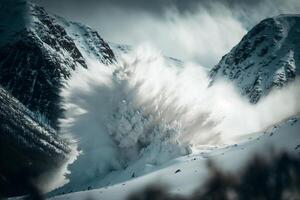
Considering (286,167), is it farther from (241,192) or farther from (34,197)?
(34,197)

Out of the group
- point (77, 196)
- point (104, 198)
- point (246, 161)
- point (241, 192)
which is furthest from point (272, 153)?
point (77, 196)

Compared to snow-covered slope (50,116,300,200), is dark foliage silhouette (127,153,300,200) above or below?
below

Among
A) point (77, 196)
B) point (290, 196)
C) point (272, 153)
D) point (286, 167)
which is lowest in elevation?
point (290, 196)

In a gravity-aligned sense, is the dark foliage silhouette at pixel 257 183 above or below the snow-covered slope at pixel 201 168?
below

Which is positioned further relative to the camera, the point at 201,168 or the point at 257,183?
the point at 201,168

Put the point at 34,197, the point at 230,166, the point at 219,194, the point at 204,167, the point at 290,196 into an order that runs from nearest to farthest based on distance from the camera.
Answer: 1. the point at 290,196
2. the point at 219,194
3. the point at 34,197
4. the point at 230,166
5. the point at 204,167

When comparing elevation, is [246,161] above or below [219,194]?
above

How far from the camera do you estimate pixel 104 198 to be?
Answer: 357 ft

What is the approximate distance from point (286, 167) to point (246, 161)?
41.5 ft

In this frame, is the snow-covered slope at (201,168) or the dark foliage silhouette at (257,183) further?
the snow-covered slope at (201,168)

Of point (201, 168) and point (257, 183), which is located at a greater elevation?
point (201, 168)

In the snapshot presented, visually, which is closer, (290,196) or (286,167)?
(290,196)

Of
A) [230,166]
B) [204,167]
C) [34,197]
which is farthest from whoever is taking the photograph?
[204,167]

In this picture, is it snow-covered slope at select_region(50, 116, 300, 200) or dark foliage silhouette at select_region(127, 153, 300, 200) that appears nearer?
dark foliage silhouette at select_region(127, 153, 300, 200)
